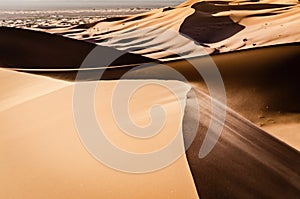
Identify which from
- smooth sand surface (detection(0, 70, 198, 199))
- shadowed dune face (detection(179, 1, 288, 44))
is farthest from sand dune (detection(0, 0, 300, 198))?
shadowed dune face (detection(179, 1, 288, 44))

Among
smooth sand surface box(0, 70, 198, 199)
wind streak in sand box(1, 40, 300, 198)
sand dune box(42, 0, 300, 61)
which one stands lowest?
sand dune box(42, 0, 300, 61)

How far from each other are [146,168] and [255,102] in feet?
6.98

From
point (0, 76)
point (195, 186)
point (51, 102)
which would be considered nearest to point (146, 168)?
point (195, 186)

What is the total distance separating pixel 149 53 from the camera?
626 centimetres

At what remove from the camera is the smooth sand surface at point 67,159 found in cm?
139

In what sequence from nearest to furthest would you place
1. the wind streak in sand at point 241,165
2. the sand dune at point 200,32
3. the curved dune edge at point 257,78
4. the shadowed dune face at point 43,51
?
1. the wind streak in sand at point 241,165
2. the curved dune edge at point 257,78
3. the shadowed dune face at point 43,51
4. the sand dune at point 200,32

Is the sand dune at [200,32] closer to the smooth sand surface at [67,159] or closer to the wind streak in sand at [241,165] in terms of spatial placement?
the wind streak in sand at [241,165]

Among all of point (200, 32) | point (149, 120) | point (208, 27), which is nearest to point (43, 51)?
point (149, 120)

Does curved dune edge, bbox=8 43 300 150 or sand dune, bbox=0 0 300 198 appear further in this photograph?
curved dune edge, bbox=8 43 300 150

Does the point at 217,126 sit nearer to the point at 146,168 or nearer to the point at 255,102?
the point at 146,168

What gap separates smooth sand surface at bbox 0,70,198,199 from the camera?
54.7 inches

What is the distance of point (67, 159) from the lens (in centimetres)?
165

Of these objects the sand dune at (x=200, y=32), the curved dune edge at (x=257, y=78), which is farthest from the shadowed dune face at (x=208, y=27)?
the curved dune edge at (x=257, y=78)

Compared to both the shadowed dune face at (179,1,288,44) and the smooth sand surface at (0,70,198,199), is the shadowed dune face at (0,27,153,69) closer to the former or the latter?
the smooth sand surface at (0,70,198,199)
